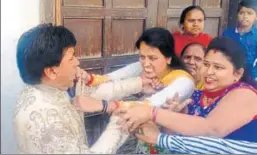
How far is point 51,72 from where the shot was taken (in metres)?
1.45

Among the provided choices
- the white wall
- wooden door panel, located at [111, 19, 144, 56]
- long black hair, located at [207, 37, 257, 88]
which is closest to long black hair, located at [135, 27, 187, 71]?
long black hair, located at [207, 37, 257, 88]

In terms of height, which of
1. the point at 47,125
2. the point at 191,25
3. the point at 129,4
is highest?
the point at 129,4

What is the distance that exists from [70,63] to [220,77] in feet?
2.09

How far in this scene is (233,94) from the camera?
1.53 m

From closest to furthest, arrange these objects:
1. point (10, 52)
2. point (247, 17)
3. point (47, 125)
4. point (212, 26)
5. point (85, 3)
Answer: point (47, 125) → point (10, 52) → point (85, 3) → point (247, 17) → point (212, 26)

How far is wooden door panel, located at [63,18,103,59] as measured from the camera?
89.1 inches

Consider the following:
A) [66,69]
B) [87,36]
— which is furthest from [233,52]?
[87,36]

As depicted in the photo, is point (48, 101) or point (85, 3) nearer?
point (48, 101)

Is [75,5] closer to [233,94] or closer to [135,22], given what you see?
[135,22]

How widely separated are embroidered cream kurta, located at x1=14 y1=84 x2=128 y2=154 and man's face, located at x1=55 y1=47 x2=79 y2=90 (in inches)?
1.6

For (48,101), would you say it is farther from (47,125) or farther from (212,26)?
(212,26)

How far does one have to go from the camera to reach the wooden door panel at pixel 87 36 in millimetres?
2264

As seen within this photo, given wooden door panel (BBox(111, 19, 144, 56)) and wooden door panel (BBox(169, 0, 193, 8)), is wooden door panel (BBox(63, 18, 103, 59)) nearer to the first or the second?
wooden door panel (BBox(111, 19, 144, 56))

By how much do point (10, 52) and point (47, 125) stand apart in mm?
735
